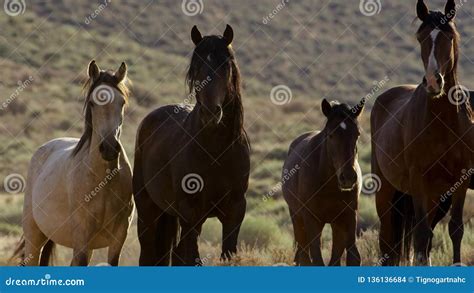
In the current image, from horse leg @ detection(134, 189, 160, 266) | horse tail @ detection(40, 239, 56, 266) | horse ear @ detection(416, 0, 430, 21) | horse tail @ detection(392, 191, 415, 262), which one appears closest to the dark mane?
horse leg @ detection(134, 189, 160, 266)

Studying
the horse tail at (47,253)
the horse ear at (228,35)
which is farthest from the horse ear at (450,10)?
the horse tail at (47,253)

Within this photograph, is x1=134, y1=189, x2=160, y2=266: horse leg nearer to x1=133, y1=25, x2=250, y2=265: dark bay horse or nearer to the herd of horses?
the herd of horses

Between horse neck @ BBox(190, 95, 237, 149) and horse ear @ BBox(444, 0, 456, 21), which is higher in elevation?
horse ear @ BBox(444, 0, 456, 21)

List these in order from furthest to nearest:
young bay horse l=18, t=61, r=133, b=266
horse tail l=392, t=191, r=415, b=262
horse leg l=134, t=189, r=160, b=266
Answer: horse tail l=392, t=191, r=415, b=262 < horse leg l=134, t=189, r=160, b=266 < young bay horse l=18, t=61, r=133, b=266

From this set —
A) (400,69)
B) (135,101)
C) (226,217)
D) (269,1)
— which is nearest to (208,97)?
(226,217)

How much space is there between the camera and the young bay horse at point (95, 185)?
380 inches

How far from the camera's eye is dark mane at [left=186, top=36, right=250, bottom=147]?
1003cm

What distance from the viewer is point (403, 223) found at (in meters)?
12.2

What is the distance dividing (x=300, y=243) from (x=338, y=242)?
101 cm

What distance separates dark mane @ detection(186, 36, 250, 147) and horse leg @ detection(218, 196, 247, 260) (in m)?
0.65

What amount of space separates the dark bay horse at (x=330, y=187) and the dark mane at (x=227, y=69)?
830mm

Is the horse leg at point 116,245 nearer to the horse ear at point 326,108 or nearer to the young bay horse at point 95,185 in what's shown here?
the young bay horse at point 95,185

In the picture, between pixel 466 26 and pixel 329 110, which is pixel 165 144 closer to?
pixel 329 110

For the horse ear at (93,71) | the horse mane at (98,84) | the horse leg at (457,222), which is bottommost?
the horse leg at (457,222)
